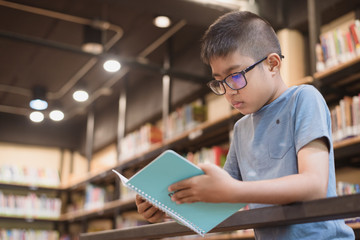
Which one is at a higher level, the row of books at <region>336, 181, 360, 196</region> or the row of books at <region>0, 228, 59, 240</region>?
the row of books at <region>0, 228, 59, 240</region>

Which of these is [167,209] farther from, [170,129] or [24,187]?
[24,187]

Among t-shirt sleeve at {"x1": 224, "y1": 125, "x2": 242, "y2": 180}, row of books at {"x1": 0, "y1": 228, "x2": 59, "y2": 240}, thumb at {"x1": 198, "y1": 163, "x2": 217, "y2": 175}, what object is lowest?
thumb at {"x1": 198, "y1": 163, "x2": 217, "y2": 175}

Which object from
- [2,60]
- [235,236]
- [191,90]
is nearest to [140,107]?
[191,90]

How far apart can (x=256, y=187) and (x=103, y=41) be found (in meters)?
4.52

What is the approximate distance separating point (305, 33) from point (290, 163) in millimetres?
3644

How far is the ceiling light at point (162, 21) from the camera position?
508 cm

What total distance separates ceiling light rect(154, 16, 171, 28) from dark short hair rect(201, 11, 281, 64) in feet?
13.1

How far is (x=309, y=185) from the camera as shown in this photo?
0.87 m

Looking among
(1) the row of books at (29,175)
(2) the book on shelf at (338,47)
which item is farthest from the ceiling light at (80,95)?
(2) the book on shelf at (338,47)

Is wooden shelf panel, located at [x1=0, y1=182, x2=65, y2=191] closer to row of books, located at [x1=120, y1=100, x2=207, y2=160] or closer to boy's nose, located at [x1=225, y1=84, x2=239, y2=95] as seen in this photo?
row of books, located at [x1=120, y1=100, x2=207, y2=160]

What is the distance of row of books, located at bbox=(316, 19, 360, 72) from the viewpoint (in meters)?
3.22

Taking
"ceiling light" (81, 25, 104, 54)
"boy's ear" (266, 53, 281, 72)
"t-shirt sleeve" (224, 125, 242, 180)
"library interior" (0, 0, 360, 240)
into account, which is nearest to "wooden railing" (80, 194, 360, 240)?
"library interior" (0, 0, 360, 240)

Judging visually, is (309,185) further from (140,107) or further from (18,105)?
(18,105)

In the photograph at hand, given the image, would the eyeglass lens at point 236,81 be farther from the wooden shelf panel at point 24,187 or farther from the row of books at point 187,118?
the wooden shelf panel at point 24,187
